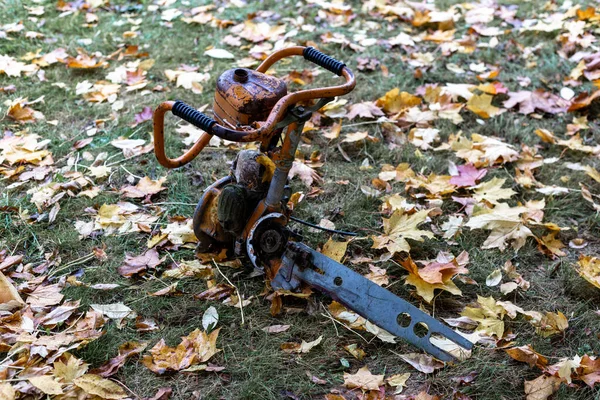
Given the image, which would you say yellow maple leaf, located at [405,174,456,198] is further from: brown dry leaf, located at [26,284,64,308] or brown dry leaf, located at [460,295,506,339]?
brown dry leaf, located at [26,284,64,308]

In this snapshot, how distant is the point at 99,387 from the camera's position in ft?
6.19

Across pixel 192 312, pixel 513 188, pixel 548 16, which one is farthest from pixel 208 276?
pixel 548 16

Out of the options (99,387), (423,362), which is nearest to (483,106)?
(423,362)

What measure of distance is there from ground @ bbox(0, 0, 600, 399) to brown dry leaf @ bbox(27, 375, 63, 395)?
0.17 metres

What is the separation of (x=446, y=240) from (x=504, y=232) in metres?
0.24

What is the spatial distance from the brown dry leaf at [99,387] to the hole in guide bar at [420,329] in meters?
0.99

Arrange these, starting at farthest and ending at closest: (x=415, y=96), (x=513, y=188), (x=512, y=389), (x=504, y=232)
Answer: (x=415, y=96), (x=513, y=188), (x=504, y=232), (x=512, y=389)

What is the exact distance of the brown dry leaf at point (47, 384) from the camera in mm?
1821

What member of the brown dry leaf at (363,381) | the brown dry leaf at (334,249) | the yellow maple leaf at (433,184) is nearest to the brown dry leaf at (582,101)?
the yellow maple leaf at (433,184)

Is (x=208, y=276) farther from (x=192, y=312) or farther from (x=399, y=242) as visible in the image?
(x=399, y=242)

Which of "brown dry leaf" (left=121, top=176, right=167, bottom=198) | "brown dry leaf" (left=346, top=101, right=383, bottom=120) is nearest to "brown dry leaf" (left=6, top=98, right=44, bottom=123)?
"brown dry leaf" (left=121, top=176, right=167, bottom=198)

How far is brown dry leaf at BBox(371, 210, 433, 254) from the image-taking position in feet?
8.05

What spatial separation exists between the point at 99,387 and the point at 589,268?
5.86 ft

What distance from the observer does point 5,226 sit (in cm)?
261
